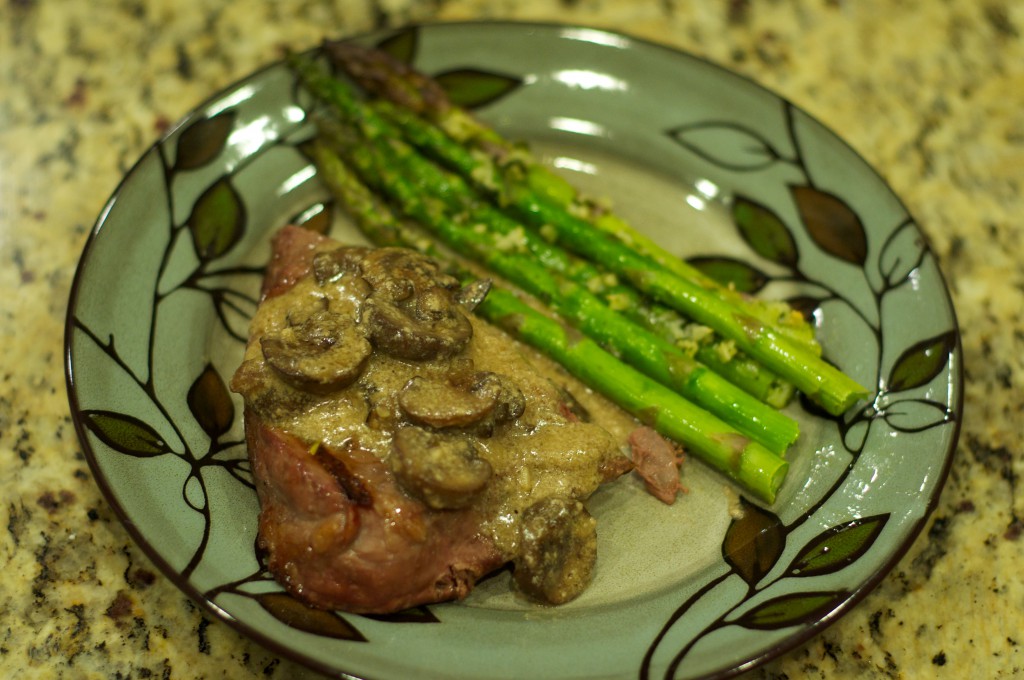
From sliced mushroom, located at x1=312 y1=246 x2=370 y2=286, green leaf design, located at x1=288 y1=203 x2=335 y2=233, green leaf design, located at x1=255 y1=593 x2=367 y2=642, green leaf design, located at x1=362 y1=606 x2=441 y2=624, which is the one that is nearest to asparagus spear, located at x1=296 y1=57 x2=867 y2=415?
green leaf design, located at x1=288 y1=203 x2=335 y2=233

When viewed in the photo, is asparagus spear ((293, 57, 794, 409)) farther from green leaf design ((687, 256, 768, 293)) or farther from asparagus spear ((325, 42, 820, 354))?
green leaf design ((687, 256, 768, 293))

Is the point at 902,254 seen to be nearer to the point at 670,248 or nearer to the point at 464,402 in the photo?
the point at 670,248

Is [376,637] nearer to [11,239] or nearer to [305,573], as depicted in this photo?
[305,573]

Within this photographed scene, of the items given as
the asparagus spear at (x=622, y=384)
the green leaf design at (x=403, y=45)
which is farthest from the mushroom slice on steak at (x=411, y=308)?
the green leaf design at (x=403, y=45)

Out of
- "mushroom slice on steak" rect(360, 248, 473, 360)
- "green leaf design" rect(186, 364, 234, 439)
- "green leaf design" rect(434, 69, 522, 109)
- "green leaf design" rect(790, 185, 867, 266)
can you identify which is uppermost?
"green leaf design" rect(434, 69, 522, 109)

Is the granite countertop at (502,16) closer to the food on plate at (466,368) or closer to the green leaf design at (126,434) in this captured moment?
the green leaf design at (126,434)

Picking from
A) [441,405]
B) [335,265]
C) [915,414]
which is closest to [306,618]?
[441,405]
